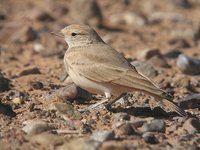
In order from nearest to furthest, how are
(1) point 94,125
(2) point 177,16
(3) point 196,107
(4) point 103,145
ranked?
1. (4) point 103,145
2. (1) point 94,125
3. (3) point 196,107
4. (2) point 177,16

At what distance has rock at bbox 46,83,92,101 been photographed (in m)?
8.78

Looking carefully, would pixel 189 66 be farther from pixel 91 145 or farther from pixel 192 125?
pixel 91 145

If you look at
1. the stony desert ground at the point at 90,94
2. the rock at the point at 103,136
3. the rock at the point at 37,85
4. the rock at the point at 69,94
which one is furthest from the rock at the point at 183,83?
the rock at the point at 103,136

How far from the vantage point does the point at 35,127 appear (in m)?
7.29

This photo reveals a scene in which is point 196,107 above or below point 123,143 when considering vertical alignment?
below

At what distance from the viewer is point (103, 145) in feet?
22.1

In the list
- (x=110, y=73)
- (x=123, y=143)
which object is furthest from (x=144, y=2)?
(x=123, y=143)

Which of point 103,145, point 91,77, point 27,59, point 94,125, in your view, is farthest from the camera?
point 27,59

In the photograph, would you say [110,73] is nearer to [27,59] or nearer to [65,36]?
[65,36]

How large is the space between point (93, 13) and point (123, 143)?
26.2 ft

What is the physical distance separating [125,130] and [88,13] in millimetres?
7601

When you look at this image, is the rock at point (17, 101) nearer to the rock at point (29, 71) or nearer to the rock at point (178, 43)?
the rock at point (29, 71)

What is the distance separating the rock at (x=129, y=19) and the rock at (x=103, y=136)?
838cm

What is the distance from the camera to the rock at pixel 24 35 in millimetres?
13164
